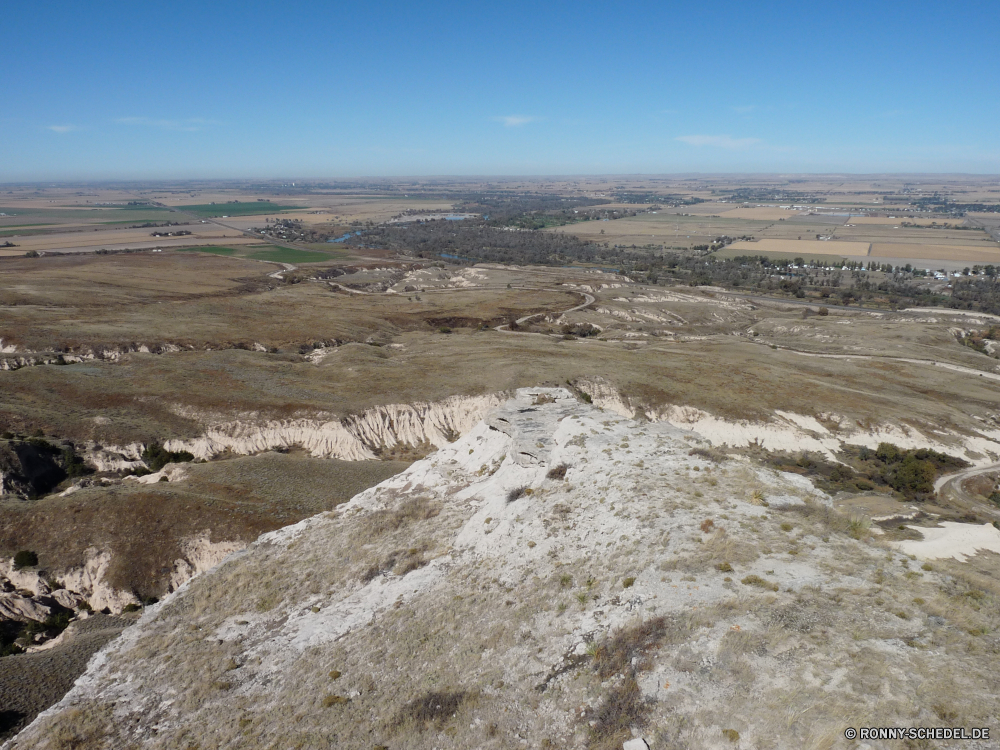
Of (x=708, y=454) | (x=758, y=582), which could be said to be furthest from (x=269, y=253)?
(x=758, y=582)

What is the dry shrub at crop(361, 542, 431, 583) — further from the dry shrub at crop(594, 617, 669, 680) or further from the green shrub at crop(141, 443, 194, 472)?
the green shrub at crop(141, 443, 194, 472)

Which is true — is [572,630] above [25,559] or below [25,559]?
above

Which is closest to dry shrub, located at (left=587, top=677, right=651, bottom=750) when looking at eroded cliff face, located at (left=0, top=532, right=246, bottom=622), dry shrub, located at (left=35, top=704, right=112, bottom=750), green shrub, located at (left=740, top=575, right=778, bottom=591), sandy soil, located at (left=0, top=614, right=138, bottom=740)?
green shrub, located at (left=740, top=575, right=778, bottom=591)

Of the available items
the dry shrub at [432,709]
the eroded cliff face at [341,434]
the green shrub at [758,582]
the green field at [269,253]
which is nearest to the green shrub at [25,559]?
the eroded cliff face at [341,434]

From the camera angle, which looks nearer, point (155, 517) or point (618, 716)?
point (618, 716)

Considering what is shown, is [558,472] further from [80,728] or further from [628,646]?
[80,728]
